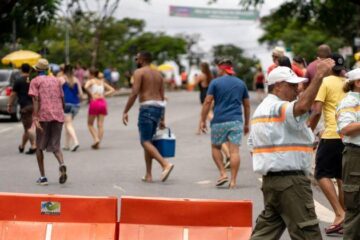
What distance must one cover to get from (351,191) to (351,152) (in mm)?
344

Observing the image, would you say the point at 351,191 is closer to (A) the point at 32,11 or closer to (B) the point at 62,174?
(B) the point at 62,174

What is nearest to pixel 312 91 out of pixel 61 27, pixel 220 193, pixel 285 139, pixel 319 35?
pixel 285 139

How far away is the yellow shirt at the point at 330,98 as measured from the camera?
28.7 ft

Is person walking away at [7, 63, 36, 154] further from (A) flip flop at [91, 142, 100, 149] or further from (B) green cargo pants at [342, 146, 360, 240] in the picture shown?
(B) green cargo pants at [342, 146, 360, 240]

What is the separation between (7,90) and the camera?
1032 inches

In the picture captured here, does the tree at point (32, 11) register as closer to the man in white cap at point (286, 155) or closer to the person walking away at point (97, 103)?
the person walking away at point (97, 103)

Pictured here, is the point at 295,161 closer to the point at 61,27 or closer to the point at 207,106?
the point at 207,106

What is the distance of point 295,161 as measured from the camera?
6.31m

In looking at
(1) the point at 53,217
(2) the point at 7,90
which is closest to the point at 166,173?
(1) the point at 53,217

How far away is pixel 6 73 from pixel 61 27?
53777 millimetres

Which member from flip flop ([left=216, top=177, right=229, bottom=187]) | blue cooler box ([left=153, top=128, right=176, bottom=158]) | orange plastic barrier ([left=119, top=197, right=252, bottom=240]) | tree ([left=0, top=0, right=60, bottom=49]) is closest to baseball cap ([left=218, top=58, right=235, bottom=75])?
blue cooler box ([left=153, top=128, right=176, bottom=158])

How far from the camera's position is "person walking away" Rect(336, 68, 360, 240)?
7.32m

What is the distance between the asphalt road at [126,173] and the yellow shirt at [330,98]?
1.14 metres

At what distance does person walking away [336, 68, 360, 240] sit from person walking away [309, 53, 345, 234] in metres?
1.12
